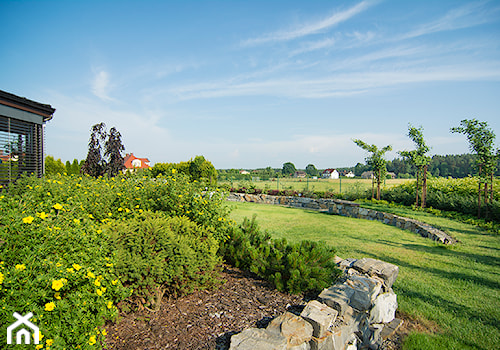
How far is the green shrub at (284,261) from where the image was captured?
110 inches

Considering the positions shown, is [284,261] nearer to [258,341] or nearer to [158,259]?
[258,341]

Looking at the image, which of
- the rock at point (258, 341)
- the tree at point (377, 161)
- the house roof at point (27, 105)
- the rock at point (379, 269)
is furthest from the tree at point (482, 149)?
the house roof at point (27, 105)

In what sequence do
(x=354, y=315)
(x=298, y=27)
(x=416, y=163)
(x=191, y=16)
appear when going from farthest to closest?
(x=416, y=163) → (x=298, y=27) → (x=191, y=16) → (x=354, y=315)

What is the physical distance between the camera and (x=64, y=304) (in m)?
1.36

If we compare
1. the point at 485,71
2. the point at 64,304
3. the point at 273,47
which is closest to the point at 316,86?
the point at 273,47

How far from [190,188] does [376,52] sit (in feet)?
24.8

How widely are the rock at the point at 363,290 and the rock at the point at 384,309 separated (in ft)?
0.27

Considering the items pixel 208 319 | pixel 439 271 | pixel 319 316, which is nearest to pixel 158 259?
pixel 208 319

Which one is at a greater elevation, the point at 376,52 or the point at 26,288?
the point at 376,52

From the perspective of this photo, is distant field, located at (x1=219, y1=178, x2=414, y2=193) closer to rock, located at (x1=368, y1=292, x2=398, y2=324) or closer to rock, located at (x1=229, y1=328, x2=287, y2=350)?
rock, located at (x1=368, y1=292, x2=398, y2=324)

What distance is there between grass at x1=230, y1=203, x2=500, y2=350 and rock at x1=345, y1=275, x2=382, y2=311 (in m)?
0.52

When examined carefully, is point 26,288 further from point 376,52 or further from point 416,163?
point 416,163

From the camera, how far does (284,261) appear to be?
308 cm

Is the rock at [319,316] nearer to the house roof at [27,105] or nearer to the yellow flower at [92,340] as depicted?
the yellow flower at [92,340]
